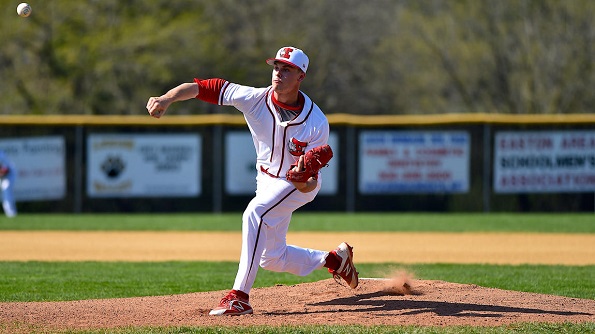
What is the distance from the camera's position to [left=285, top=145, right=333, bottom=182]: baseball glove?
5910 millimetres

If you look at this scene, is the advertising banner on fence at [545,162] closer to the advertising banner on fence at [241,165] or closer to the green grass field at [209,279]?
the advertising banner on fence at [241,165]

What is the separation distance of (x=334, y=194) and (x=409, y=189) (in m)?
1.52

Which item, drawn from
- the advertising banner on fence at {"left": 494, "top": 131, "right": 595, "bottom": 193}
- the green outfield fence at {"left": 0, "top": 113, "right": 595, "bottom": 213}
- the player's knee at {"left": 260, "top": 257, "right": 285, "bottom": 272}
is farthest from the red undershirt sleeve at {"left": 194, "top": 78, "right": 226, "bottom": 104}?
the advertising banner on fence at {"left": 494, "top": 131, "right": 595, "bottom": 193}

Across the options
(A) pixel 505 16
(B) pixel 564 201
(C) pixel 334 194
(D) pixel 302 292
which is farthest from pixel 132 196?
(A) pixel 505 16

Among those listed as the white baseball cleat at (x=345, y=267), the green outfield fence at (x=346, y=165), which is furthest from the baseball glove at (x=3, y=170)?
the white baseball cleat at (x=345, y=267)

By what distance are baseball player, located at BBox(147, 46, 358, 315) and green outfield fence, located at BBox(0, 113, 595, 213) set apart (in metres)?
12.2

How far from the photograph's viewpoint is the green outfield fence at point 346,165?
18.3 m

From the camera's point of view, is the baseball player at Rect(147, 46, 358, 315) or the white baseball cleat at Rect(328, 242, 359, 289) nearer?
the baseball player at Rect(147, 46, 358, 315)

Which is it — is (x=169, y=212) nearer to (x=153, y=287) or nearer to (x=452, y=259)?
(x=452, y=259)

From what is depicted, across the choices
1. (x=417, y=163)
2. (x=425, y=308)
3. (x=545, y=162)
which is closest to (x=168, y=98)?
(x=425, y=308)

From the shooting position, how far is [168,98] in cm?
581

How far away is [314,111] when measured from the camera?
6.24 metres

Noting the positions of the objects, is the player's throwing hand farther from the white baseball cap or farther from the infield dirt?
the infield dirt

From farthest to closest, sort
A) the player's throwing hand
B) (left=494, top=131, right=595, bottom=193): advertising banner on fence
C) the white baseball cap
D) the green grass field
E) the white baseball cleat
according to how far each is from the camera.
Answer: (left=494, top=131, right=595, bottom=193): advertising banner on fence < the white baseball cleat < the white baseball cap < the player's throwing hand < the green grass field
